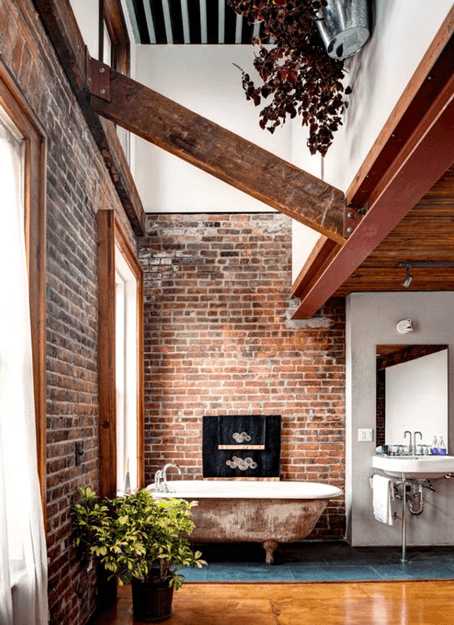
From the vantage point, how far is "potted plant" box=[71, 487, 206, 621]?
3852 millimetres

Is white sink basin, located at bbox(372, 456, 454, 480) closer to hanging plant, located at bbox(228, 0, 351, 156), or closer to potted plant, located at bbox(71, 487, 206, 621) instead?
potted plant, located at bbox(71, 487, 206, 621)

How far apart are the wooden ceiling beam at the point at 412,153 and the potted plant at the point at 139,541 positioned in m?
1.88

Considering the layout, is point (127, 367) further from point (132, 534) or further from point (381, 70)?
point (381, 70)

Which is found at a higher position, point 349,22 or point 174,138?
point 349,22

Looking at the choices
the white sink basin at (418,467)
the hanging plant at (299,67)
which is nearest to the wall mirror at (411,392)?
the white sink basin at (418,467)

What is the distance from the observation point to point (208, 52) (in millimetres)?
7340

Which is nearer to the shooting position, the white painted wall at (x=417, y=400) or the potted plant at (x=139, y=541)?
the potted plant at (x=139, y=541)

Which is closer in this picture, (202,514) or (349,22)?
(349,22)

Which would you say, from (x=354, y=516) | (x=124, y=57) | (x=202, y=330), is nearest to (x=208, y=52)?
(x=124, y=57)

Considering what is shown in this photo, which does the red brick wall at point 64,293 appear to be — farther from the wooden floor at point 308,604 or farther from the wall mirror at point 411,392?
the wall mirror at point 411,392

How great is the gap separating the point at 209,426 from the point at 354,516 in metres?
1.59

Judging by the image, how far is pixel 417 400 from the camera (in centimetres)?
670

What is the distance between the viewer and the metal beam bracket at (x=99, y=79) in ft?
12.8

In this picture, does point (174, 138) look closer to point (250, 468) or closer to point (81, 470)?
point (81, 470)
